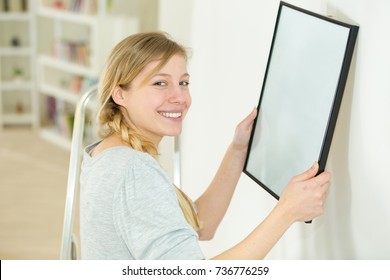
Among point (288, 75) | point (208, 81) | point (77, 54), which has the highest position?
point (288, 75)

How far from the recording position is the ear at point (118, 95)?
1885 millimetres

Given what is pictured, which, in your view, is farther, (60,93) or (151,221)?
(60,93)

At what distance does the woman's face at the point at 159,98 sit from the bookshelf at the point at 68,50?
15.4 ft

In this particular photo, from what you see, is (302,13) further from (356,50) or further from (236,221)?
(236,221)

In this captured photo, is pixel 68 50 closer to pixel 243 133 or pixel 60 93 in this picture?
pixel 60 93

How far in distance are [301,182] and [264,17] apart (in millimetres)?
827

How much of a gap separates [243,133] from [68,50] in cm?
543

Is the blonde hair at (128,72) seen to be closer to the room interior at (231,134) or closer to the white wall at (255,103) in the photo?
the room interior at (231,134)

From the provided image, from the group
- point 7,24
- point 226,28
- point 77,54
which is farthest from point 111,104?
point 7,24

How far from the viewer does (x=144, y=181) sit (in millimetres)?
1673

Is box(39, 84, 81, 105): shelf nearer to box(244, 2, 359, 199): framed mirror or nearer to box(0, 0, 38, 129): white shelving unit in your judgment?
box(0, 0, 38, 129): white shelving unit

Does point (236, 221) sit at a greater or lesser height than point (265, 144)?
lesser

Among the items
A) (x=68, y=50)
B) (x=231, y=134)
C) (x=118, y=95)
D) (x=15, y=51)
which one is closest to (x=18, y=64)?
(x=15, y=51)

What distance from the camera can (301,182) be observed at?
1653mm
